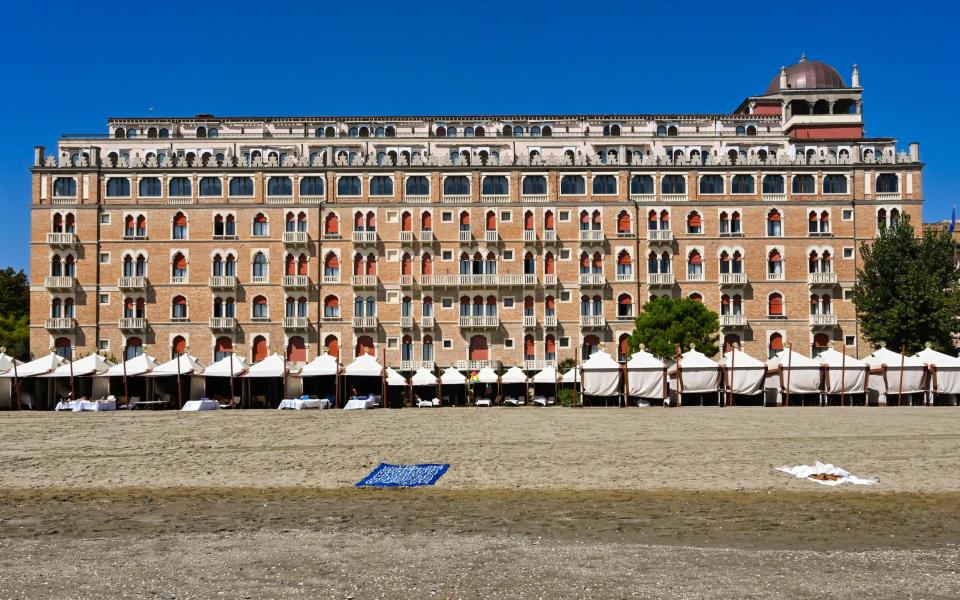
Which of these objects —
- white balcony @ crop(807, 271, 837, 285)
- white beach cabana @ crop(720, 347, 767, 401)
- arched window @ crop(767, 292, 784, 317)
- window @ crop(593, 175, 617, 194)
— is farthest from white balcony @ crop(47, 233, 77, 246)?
white balcony @ crop(807, 271, 837, 285)

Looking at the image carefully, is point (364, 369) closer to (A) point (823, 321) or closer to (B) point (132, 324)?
(B) point (132, 324)

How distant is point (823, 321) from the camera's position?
70.5 meters

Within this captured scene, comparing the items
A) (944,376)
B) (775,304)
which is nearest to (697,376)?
(944,376)

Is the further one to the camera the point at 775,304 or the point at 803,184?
the point at 803,184

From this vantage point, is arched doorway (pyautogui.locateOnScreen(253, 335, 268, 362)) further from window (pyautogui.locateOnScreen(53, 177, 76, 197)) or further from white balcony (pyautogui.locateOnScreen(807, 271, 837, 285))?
white balcony (pyautogui.locateOnScreen(807, 271, 837, 285))

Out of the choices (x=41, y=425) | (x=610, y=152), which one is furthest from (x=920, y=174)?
(x=41, y=425)

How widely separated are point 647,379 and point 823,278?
27.1m

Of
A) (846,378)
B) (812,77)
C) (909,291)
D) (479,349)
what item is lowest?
(846,378)

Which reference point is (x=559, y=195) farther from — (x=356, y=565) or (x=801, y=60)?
(x=356, y=565)

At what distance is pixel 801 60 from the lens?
8281 centimetres

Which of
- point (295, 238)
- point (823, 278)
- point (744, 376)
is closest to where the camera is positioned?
point (744, 376)

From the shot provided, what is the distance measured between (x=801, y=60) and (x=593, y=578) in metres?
78.9

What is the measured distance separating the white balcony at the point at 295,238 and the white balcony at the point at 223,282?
499cm

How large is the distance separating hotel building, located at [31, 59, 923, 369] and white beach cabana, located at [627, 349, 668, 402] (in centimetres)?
1948
